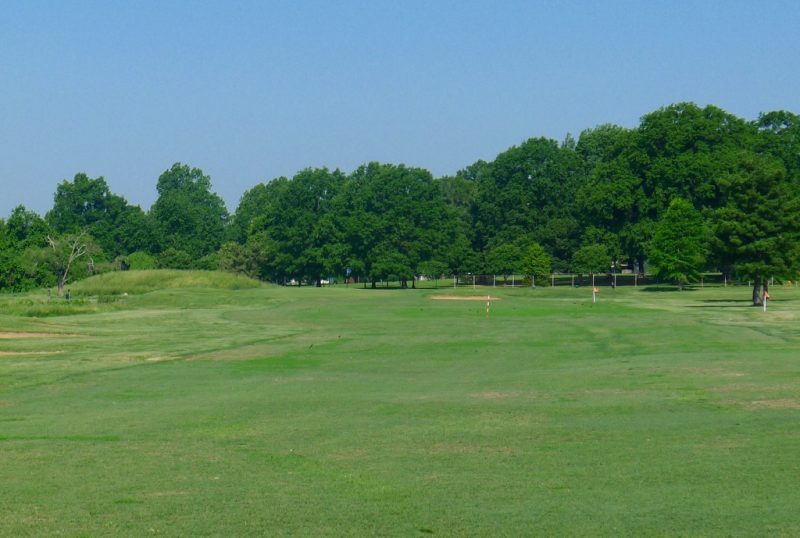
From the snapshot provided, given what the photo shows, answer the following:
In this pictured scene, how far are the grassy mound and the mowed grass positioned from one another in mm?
64777

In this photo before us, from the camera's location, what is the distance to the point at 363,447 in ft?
60.4

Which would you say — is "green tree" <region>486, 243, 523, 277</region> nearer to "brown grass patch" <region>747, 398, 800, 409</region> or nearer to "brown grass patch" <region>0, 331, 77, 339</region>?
"brown grass patch" <region>0, 331, 77, 339</region>

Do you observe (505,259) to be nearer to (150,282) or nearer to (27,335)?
(150,282)

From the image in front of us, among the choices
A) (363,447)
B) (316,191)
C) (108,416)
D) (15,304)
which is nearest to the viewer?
(363,447)

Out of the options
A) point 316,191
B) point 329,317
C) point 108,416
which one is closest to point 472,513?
point 108,416

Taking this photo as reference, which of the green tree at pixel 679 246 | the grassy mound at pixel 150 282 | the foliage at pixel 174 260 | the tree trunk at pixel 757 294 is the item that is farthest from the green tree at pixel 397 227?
the tree trunk at pixel 757 294

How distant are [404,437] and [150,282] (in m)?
98.0

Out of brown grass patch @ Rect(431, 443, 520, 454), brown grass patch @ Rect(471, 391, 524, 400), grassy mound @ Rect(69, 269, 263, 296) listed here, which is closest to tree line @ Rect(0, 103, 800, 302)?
grassy mound @ Rect(69, 269, 263, 296)

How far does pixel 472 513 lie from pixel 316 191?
523ft

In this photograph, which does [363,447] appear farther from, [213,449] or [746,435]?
[746,435]

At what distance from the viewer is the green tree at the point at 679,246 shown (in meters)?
115

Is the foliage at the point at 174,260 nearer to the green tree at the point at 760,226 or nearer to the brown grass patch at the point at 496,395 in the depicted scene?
the green tree at the point at 760,226

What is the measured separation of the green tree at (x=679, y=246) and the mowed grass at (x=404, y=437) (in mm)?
68363

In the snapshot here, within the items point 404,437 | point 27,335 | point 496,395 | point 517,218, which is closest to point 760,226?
point 27,335
